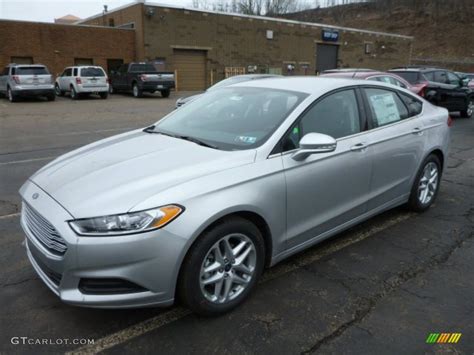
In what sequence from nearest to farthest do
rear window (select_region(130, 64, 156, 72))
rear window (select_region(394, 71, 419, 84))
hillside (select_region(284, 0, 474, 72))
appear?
1. rear window (select_region(394, 71, 419, 84))
2. rear window (select_region(130, 64, 156, 72))
3. hillside (select_region(284, 0, 474, 72))

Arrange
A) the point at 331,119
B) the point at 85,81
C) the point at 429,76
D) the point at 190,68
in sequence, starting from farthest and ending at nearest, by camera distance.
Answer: the point at 190,68
the point at 85,81
the point at 429,76
the point at 331,119

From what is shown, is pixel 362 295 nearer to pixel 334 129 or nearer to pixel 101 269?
pixel 334 129

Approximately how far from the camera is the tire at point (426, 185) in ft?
15.7

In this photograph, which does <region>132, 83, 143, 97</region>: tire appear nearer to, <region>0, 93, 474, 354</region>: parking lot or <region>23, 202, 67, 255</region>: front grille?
<region>0, 93, 474, 354</region>: parking lot

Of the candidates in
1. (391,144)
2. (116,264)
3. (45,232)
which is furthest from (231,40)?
(116,264)

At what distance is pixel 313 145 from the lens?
3127mm

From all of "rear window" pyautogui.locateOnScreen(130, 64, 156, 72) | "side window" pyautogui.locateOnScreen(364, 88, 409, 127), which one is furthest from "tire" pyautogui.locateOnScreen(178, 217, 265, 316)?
"rear window" pyautogui.locateOnScreen(130, 64, 156, 72)

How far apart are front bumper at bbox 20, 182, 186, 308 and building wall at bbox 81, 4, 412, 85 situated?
1085 inches

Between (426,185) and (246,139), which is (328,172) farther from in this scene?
(426,185)

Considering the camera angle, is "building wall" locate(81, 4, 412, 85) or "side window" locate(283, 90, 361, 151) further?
"building wall" locate(81, 4, 412, 85)

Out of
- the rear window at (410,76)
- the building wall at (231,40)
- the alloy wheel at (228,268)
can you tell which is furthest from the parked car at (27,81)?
the alloy wheel at (228,268)

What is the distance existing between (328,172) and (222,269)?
125 centimetres

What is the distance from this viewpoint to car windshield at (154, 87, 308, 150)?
335 centimetres

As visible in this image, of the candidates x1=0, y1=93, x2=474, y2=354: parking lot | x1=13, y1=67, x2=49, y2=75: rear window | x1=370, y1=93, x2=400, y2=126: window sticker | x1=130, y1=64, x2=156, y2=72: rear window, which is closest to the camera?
x1=0, y1=93, x2=474, y2=354: parking lot
